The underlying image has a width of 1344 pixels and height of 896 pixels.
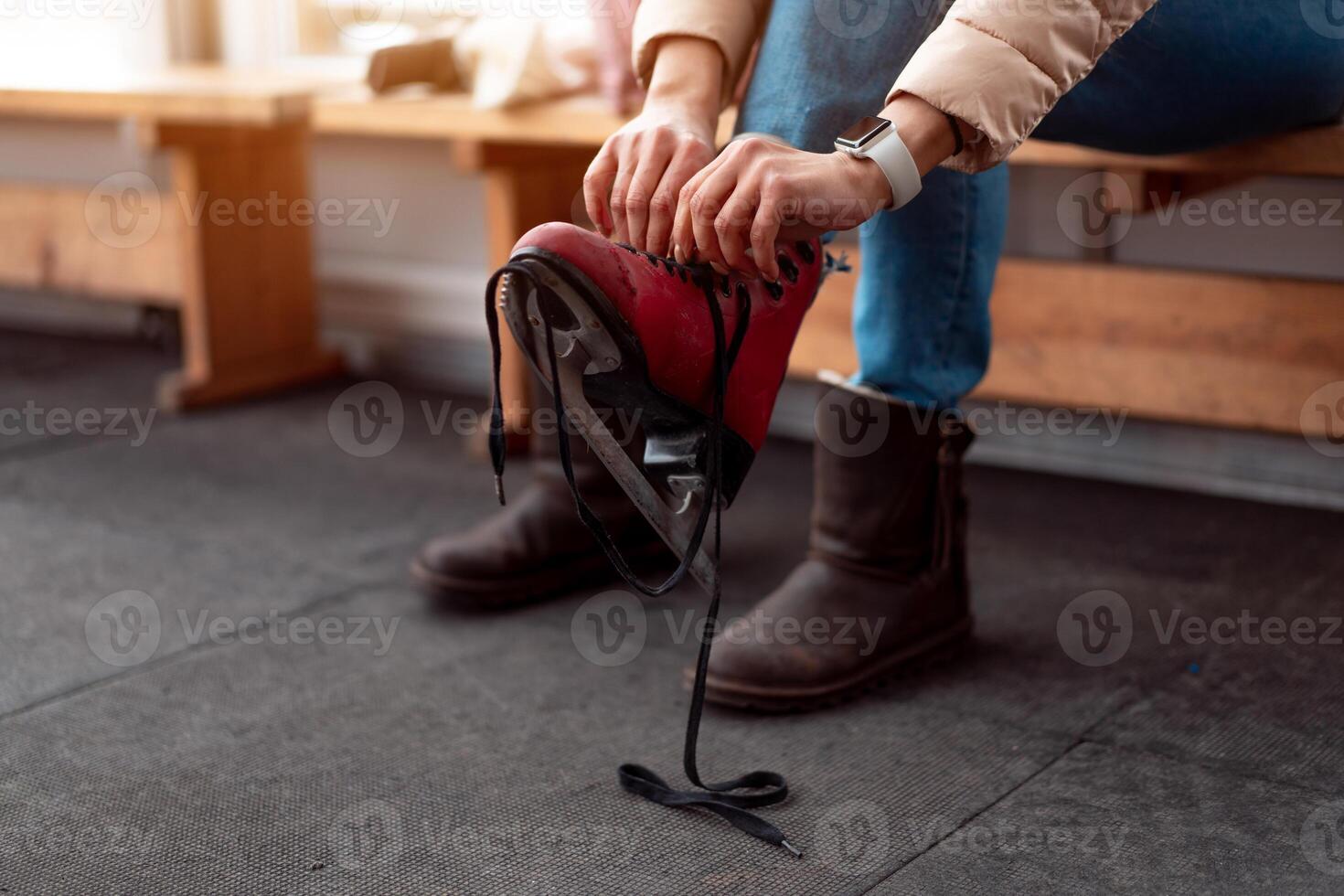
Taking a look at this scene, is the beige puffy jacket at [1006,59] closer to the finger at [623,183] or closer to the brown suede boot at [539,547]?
the finger at [623,183]

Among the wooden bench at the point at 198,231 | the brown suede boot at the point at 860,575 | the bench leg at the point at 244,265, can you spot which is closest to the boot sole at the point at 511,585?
the brown suede boot at the point at 860,575

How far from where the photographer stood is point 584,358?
0.90 m

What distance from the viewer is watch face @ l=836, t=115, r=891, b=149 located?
886mm

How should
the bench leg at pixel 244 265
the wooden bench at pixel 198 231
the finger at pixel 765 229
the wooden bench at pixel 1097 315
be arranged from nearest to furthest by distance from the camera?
the finger at pixel 765 229 < the wooden bench at pixel 1097 315 < the wooden bench at pixel 198 231 < the bench leg at pixel 244 265

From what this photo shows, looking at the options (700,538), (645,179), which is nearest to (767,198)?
(645,179)

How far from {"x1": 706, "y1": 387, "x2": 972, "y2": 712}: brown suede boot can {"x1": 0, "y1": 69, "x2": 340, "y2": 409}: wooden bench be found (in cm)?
112

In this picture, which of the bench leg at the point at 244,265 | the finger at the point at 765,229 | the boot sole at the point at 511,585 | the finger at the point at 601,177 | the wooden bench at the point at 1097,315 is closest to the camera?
the finger at the point at 765,229

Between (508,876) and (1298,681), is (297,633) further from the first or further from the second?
(1298,681)

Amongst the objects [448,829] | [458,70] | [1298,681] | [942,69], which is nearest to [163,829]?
[448,829]

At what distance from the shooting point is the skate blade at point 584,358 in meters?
0.87

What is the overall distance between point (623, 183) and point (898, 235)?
1.01 feet

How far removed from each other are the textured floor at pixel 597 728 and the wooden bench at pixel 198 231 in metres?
0.58

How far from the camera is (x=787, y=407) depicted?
2.08 m

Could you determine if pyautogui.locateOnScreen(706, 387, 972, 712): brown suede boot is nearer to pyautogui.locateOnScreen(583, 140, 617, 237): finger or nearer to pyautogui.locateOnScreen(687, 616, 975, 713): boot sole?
pyautogui.locateOnScreen(687, 616, 975, 713): boot sole
